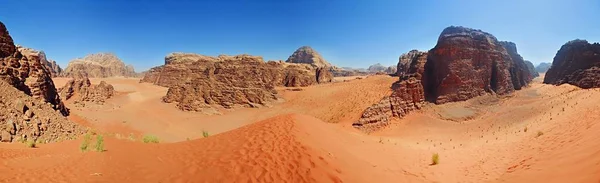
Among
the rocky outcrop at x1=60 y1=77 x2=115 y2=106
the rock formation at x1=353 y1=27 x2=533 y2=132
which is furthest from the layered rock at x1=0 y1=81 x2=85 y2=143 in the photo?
the rock formation at x1=353 y1=27 x2=533 y2=132

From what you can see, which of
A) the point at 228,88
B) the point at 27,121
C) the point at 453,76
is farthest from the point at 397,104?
the point at 27,121

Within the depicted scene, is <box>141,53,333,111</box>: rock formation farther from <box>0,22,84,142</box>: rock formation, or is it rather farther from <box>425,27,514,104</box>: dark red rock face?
<box>425,27,514,104</box>: dark red rock face

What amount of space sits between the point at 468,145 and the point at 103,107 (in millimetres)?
28727

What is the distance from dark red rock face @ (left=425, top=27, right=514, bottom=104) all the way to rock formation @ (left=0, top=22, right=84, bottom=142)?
876 inches

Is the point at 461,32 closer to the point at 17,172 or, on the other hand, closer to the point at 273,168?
the point at 273,168

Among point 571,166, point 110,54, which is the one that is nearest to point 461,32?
point 571,166

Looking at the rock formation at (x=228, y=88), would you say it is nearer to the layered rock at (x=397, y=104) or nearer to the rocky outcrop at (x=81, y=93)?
the rocky outcrop at (x=81, y=93)

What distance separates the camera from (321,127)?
13.3 metres

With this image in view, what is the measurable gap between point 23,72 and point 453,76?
2632 cm

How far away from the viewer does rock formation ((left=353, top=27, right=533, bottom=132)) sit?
2097cm

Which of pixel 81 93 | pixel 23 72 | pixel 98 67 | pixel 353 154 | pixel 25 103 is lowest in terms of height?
pixel 353 154

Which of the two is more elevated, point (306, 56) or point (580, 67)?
point (306, 56)

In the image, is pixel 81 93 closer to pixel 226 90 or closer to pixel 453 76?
pixel 226 90

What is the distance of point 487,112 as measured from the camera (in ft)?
65.4
